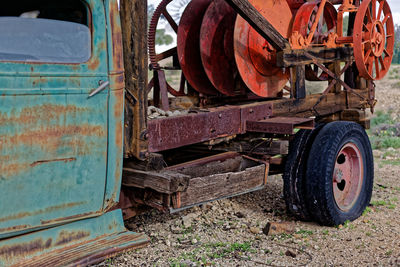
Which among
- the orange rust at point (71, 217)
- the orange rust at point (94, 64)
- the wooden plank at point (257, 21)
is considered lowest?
the orange rust at point (71, 217)

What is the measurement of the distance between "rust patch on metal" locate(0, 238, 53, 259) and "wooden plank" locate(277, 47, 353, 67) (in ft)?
8.06

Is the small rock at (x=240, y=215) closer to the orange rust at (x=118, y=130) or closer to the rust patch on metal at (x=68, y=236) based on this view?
the orange rust at (x=118, y=130)

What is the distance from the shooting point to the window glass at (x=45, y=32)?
2.52 meters

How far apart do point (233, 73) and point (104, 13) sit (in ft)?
8.27

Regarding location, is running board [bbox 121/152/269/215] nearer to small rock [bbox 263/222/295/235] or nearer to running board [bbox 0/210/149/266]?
running board [bbox 0/210/149/266]

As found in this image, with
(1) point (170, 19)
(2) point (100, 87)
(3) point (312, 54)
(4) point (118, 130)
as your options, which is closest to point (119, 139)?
(4) point (118, 130)

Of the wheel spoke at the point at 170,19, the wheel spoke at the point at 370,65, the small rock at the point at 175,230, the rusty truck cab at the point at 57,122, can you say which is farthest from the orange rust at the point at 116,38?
the wheel spoke at the point at 370,65

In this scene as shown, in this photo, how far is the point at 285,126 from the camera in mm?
3742

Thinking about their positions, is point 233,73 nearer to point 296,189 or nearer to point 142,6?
point 296,189

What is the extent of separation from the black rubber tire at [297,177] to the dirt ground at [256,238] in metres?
0.16

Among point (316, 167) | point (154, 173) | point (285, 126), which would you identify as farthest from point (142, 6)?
point (316, 167)

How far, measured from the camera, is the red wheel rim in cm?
439

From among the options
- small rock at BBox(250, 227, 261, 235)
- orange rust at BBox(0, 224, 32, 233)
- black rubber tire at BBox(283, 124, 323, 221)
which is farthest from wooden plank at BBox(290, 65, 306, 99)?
orange rust at BBox(0, 224, 32, 233)

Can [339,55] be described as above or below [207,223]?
above
